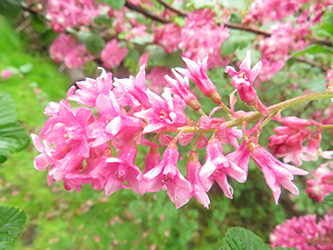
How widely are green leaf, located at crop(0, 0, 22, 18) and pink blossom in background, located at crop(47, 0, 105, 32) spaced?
27 cm

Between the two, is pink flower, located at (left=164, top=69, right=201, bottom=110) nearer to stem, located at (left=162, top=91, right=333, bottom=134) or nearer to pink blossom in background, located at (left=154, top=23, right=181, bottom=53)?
stem, located at (left=162, top=91, right=333, bottom=134)

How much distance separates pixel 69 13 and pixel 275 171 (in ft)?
5.08

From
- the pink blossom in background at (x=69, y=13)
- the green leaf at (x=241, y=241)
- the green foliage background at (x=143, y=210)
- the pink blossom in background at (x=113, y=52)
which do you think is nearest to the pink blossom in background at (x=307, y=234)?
the green foliage background at (x=143, y=210)

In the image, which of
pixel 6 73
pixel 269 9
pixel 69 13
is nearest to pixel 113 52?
pixel 69 13

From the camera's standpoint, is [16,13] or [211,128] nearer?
[211,128]

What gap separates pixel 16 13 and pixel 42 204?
1.64 m

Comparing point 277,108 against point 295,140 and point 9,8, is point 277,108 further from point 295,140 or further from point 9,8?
point 9,8

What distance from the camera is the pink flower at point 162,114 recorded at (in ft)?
1.72

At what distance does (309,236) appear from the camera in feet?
3.59

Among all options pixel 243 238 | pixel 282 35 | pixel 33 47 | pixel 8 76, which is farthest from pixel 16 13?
pixel 33 47

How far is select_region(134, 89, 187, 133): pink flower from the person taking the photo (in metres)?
0.53

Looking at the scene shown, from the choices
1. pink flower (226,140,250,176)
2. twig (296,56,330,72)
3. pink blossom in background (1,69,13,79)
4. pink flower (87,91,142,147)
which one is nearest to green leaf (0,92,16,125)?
pink flower (87,91,142,147)

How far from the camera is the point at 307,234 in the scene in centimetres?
112

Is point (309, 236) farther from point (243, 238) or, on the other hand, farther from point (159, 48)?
point (159, 48)
